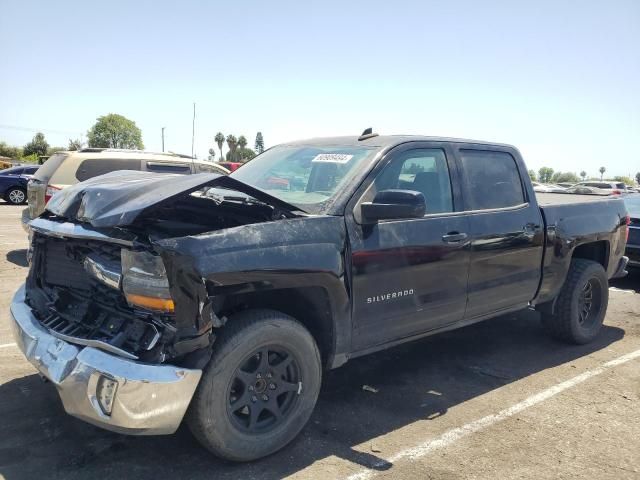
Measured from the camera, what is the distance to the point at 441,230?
381 cm

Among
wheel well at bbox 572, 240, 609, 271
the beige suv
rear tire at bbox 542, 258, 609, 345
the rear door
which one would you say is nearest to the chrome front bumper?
the rear door

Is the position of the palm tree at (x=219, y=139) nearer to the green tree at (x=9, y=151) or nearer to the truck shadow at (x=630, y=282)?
the green tree at (x=9, y=151)

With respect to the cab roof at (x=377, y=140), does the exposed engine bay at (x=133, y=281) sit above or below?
below

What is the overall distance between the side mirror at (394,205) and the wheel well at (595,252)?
305 centimetres

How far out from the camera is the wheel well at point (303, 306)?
119 inches

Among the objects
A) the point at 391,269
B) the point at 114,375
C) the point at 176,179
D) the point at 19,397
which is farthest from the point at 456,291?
the point at 19,397

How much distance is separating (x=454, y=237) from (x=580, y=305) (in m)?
2.38

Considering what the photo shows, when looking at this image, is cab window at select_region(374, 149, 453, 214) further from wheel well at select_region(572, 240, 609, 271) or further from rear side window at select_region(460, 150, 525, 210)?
wheel well at select_region(572, 240, 609, 271)

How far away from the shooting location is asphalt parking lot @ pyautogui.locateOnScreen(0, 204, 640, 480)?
2.96 metres

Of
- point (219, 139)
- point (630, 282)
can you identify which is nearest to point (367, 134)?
point (630, 282)

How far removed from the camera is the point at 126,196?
297cm

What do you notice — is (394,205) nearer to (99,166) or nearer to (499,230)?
(499,230)

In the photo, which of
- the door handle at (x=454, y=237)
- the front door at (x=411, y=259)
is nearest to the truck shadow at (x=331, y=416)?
the front door at (x=411, y=259)

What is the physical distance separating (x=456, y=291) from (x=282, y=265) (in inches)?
64.1
